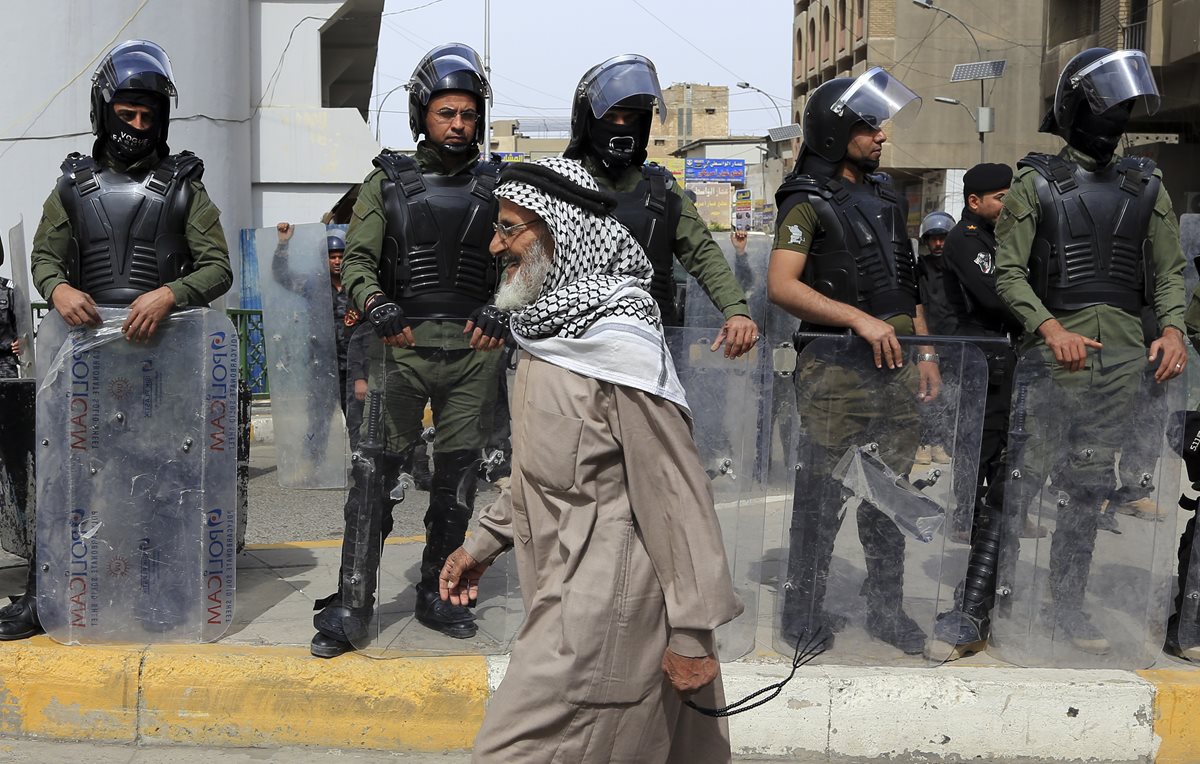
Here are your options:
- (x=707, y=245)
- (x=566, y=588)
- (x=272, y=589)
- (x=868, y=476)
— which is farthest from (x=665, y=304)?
(x=566, y=588)

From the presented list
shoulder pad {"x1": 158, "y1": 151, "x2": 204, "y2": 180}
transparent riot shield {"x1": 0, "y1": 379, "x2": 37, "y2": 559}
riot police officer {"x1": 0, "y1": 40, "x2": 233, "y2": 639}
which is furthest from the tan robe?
transparent riot shield {"x1": 0, "y1": 379, "x2": 37, "y2": 559}

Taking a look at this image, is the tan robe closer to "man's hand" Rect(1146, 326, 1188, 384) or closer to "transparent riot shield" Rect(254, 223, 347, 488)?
"man's hand" Rect(1146, 326, 1188, 384)

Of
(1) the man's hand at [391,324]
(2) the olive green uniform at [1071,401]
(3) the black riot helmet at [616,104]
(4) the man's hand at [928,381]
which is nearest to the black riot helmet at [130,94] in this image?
(1) the man's hand at [391,324]

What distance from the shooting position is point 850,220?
433cm

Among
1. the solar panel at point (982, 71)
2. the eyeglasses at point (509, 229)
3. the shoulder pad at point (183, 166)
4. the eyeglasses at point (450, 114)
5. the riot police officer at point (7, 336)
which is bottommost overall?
the riot police officer at point (7, 336)

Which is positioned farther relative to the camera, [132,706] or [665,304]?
[665,304]

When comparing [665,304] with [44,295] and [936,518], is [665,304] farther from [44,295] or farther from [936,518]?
[44,295]

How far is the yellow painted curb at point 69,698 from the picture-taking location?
13.3 feet

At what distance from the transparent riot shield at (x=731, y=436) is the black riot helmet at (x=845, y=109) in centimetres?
74

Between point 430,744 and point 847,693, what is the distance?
4.25ft

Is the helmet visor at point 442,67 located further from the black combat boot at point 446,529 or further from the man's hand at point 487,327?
the black combat boot at point 446,529

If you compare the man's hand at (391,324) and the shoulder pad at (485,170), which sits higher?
the shoulder pad at (485,170)

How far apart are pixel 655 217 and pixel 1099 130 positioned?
4.92 ft

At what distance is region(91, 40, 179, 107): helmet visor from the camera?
438 cm
